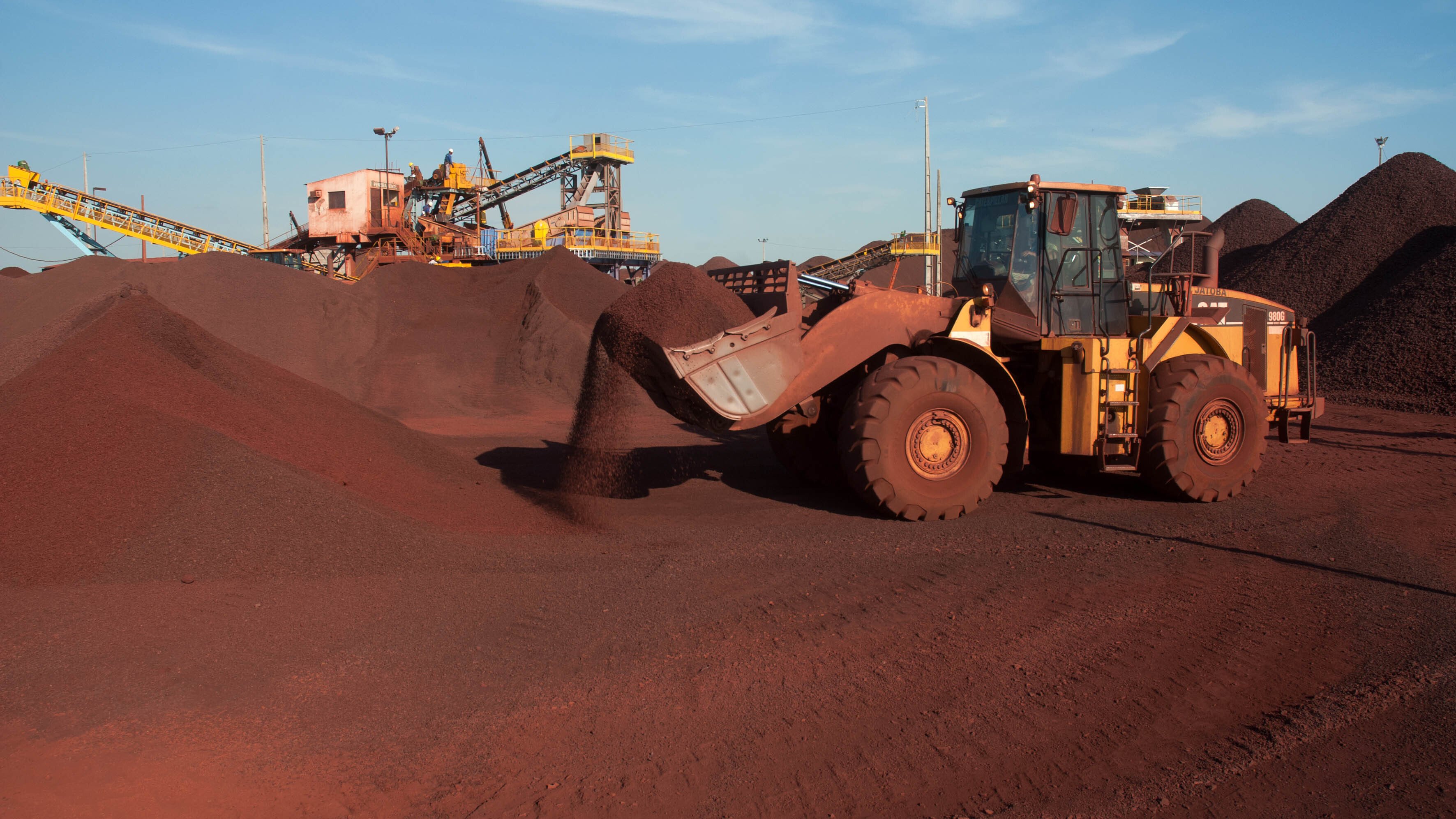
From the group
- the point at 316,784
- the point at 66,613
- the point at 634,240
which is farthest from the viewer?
the point at 634,240

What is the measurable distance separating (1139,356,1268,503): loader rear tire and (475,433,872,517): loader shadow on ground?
290cm

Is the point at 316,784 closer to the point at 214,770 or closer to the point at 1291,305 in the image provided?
the point at 214,770

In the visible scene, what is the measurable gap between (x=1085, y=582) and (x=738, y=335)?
317cm

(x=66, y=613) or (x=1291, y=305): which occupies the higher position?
(x=1291, y=305)

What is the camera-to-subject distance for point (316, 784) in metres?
3.59

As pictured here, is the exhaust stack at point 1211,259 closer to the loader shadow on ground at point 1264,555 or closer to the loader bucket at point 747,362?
the loader shadow on ground at point 1264,555

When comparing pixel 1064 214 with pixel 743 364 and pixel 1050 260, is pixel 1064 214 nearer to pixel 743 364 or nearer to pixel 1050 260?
pixel 1050 260

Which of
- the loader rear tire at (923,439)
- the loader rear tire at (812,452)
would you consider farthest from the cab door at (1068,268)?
the loader rear tire at (812,452)

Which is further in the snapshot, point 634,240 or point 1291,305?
point 634,240

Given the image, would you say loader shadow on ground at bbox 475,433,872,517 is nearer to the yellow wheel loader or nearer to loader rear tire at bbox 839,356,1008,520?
the yellow wheel loader

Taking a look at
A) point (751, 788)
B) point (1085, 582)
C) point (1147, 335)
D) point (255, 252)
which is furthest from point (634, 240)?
point (751, 788)

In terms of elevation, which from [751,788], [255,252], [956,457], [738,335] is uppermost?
[255,252]

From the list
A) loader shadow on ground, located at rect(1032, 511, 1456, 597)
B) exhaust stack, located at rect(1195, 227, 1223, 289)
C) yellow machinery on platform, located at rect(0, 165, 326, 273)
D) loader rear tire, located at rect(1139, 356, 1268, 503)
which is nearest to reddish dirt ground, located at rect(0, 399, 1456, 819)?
loader shadow on ground, located at rect(1032, 511, 1456, 597)

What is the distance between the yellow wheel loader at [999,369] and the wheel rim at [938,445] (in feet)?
0.05
